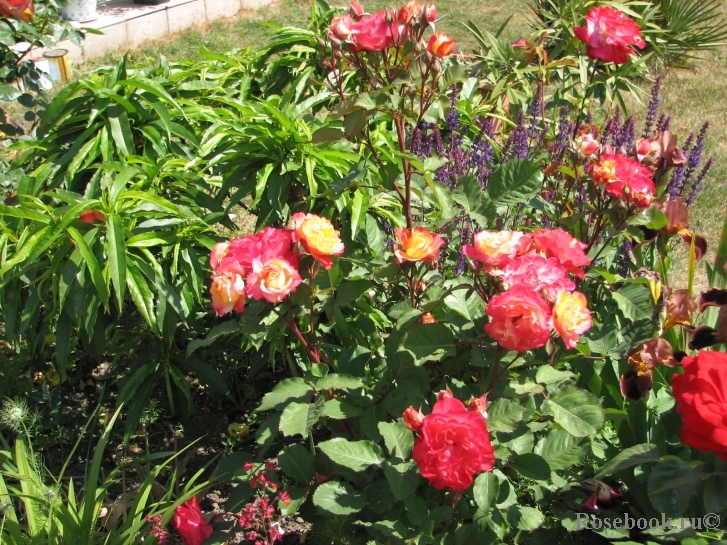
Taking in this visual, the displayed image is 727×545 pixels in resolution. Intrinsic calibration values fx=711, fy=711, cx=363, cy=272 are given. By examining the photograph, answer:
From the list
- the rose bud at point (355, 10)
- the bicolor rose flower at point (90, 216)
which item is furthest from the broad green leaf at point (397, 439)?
the bicolor rose flower at point (90, 216)

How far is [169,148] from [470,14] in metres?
5.89

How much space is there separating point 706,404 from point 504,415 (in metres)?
0.38

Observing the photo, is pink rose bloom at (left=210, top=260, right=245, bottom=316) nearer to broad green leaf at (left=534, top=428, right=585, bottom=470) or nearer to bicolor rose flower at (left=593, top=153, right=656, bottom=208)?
broad green leaf at (left=534, top=428, right=585, bottom=470)

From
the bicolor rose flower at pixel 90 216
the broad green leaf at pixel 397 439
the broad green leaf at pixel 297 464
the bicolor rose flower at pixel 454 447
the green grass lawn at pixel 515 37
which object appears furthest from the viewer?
the green grass lawn at pixel 515 37

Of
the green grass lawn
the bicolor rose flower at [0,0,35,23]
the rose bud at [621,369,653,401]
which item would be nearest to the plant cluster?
the rose bud at [621,369,653,401]

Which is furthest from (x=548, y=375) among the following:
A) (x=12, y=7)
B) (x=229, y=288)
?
(x=12, y=7)

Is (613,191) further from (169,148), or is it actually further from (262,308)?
(169,148)

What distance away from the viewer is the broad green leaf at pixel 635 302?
1.69 m

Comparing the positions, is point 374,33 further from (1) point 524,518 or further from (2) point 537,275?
(1) point 524,518

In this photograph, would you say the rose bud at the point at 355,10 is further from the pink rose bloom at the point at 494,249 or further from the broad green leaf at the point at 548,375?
the broad green leaf at the point at 548,375

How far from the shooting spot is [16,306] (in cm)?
224

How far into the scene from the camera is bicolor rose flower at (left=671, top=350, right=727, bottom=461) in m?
1.32

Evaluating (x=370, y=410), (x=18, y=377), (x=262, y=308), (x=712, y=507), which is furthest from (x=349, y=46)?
(x=18, y=377)

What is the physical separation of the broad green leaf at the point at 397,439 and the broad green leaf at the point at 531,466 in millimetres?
241
